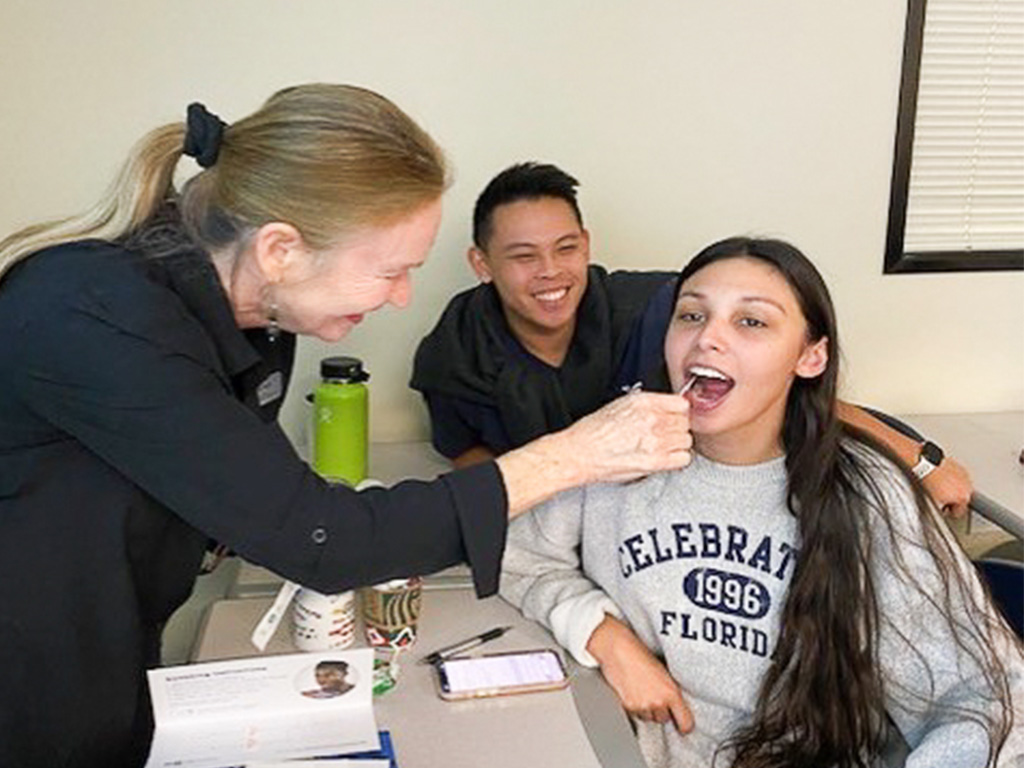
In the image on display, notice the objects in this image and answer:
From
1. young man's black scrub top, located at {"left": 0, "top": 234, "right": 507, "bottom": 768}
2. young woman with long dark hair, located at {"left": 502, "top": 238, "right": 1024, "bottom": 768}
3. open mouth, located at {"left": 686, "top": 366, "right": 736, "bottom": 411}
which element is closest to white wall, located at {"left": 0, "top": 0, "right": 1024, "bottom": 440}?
young woman with long dark hair, located at {"left": 502, "top": 238, "right": 1024, "bottom": 768}

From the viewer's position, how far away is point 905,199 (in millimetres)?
2594

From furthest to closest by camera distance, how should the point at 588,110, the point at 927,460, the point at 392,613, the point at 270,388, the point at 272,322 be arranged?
1. the point at 588,110
2. the point at 927,460
3. the point at 392,613
4. the point at 270,388
5. the point at 272,322

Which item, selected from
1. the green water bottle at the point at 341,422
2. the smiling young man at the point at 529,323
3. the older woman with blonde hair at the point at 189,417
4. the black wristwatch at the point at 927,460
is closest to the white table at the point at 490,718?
the older woman with blonde hair at the point at 189,417

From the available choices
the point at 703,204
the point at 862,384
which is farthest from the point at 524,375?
the point at 862,384

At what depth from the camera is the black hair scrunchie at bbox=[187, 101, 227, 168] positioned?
121cm

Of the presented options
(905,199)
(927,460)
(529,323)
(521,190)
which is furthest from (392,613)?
(905,199)

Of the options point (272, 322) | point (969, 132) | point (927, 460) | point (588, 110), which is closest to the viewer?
point (272, 322)

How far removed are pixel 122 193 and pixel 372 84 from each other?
1.18m

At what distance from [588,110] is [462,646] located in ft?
4.25

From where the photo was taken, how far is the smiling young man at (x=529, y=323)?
2135mm

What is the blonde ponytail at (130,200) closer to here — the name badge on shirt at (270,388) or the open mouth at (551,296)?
the name badge on shirt at (270,388)

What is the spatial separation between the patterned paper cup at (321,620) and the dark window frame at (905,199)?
1655 mm

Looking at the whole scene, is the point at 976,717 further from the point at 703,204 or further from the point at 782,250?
the point at 703,204

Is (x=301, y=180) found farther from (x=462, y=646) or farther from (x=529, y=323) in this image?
(x=529, y=323)
